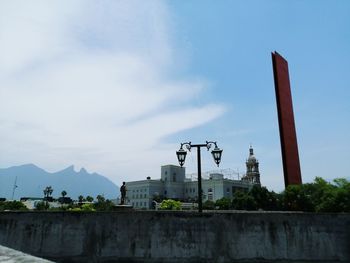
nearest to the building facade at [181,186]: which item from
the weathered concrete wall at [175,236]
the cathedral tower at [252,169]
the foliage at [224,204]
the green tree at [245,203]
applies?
the cathedral tower at [252,169]

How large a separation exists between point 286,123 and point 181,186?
2879 inches

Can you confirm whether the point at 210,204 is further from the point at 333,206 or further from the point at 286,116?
the point at 333,206

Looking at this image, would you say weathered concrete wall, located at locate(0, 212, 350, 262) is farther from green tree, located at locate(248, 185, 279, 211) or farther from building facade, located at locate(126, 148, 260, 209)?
building facade, located at locate(126, 148, 260, 209)

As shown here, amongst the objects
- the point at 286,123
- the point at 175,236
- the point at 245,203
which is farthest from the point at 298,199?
the point at 175,236

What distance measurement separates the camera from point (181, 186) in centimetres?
12181

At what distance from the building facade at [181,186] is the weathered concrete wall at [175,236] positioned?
98.0 meters

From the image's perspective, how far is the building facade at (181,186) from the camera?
354 ft

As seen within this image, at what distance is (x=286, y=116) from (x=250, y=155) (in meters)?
60.4

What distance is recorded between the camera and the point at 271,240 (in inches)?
376

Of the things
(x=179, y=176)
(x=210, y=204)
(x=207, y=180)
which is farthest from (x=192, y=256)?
(x=179, y=176)

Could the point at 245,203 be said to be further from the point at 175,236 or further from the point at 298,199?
the point at 175,236

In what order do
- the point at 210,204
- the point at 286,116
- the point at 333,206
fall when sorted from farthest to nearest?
the point at 210,204 → the point at 286,116 → the point at 333,206

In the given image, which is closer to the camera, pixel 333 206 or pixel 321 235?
pixel 321 235

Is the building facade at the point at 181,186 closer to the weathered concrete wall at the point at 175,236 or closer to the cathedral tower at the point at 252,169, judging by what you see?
the cathedral tower at the point at 252,169
